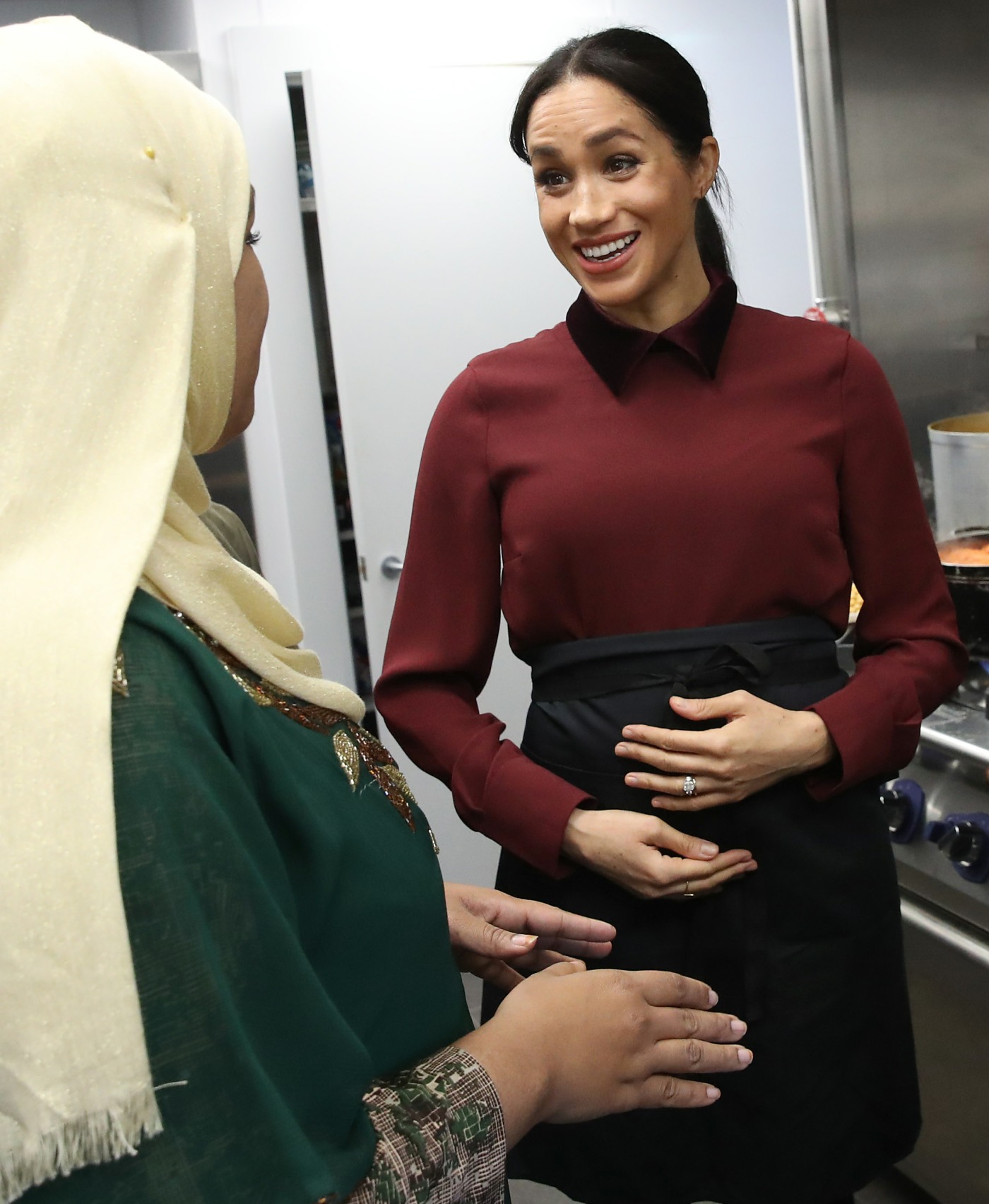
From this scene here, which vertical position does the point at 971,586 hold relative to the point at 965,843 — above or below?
above

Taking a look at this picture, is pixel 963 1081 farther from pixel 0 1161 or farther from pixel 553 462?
pixel 0 1161

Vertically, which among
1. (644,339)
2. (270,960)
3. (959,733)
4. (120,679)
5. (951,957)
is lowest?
(951,957)

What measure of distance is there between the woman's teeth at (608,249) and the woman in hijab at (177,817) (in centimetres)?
51

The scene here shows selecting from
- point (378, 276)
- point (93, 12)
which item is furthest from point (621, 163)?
point (93, 12)

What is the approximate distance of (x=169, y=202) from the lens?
70 centimetres

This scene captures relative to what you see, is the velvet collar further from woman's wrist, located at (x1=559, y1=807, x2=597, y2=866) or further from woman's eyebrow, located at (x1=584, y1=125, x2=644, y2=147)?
woman's wrist, located at (x1=559, y1=807, x2=597, y2=866)

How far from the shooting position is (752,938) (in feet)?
3.89

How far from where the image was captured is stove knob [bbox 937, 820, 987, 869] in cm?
146

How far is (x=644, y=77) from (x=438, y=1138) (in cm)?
102

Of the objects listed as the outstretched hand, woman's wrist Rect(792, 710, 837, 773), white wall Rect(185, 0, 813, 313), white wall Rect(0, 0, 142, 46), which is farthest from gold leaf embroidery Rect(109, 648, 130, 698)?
white wall Rect(0, 0, 142, 46)

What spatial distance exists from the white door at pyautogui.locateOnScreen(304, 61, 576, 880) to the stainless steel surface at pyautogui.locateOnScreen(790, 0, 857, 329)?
108 cm

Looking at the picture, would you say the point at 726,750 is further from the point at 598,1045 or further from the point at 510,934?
the point at 598,1045

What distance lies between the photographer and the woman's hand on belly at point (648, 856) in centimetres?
114

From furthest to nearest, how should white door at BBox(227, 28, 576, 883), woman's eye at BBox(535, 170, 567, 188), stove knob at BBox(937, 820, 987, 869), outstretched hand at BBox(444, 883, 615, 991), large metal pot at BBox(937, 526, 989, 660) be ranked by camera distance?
white door at BBox(227, 28, 576, 883) → large metal pot at BBox(937, 526, 989, 660) → stove knob at BBox(937, 820, 987, 869) → woman's eye at BBox(535, 170, 567, 188) → outstretched hand at BBox(444, 883, 615, 991)
